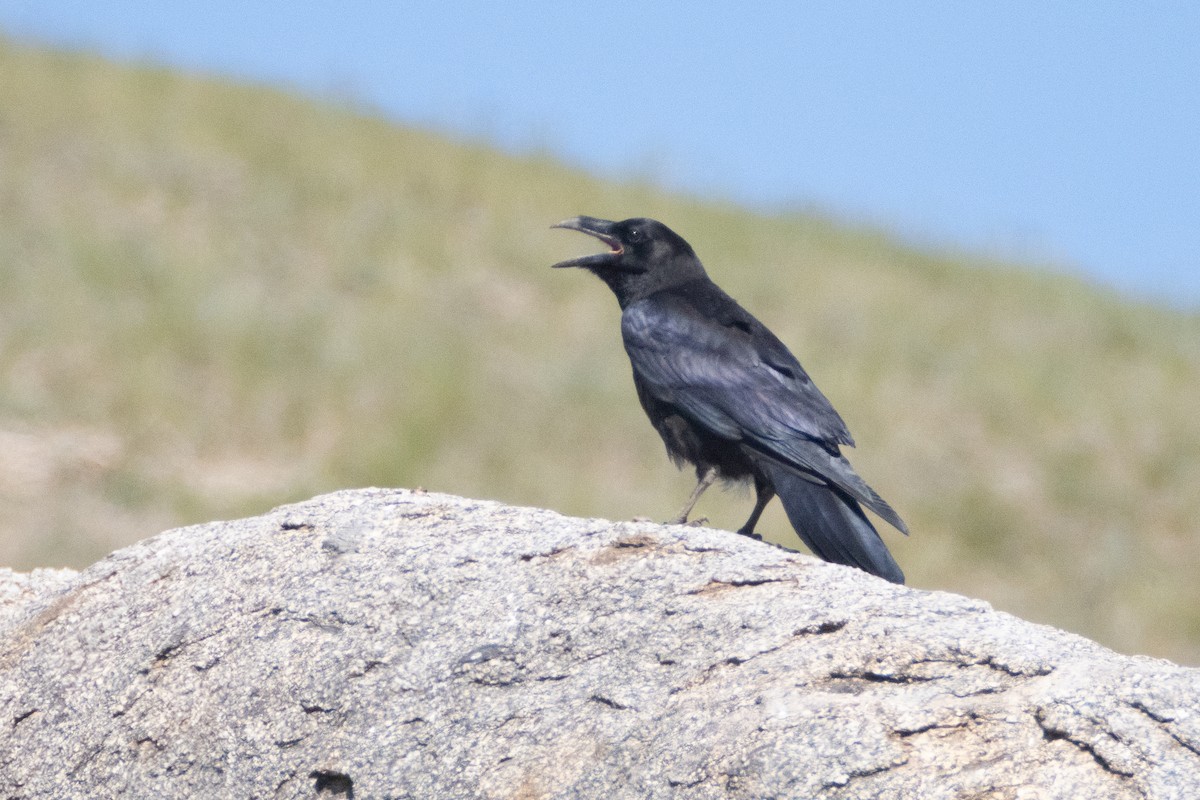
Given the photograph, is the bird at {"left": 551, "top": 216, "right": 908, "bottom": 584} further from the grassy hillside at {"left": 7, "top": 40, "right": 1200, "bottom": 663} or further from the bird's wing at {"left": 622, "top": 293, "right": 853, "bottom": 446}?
the grassy hillside at {"left": 7, "top": 40, "right": 1200, "bottom": 663}

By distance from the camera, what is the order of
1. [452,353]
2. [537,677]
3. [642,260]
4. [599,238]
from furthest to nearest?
[452,353] → [599,238] → [642,260] → [537,677]

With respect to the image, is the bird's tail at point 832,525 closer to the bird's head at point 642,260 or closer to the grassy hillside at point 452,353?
the bird's head at point 642,260

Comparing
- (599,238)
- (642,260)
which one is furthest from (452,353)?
(642,260)

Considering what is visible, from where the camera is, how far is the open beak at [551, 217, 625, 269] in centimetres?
650

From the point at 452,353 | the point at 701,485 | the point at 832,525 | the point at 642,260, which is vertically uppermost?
the point at 642,260

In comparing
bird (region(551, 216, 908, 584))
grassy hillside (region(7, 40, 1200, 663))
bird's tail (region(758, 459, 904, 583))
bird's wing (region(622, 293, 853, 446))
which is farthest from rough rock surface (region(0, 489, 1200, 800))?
grassy hillside (region(7, 40, 1200, 663))

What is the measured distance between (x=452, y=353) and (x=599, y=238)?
852cm

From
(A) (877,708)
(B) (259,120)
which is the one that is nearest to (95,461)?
(B) (259,120)

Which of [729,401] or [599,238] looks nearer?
[729,401]

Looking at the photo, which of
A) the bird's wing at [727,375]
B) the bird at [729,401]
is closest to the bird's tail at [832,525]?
the bird at [729,401]

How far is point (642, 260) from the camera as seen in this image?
6.49 metres

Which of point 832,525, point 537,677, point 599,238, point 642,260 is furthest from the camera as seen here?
point 599,238

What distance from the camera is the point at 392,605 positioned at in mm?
4285

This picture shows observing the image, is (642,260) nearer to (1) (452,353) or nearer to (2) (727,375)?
(2) (727,375)
